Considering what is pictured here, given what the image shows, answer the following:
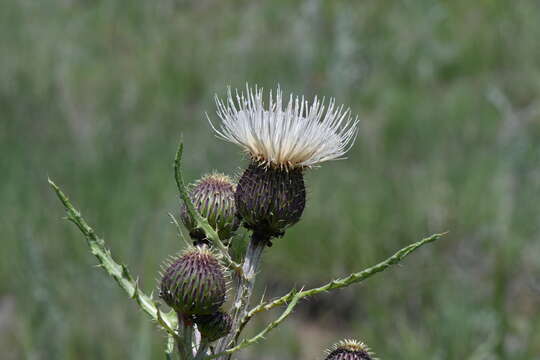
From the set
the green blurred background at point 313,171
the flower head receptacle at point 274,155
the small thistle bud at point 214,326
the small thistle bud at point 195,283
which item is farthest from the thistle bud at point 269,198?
the green blurred background at point 313,171

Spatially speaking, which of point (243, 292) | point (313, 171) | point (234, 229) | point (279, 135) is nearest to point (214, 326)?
point (243, 292)

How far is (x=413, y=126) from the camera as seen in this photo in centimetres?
797

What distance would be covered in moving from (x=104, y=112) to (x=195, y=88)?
136 cm

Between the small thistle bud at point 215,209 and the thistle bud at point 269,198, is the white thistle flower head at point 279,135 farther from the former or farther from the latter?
the small thistle bud at point 215,209

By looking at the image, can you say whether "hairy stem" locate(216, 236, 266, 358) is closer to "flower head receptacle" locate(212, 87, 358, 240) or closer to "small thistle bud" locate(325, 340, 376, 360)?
"flower head receptacle" locate(212, 87, 358, 240)

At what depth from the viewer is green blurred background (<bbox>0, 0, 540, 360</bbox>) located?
17.5 ft

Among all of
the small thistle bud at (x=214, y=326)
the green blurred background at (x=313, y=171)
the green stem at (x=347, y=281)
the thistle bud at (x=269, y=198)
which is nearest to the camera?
the green stem at (x=347, y=281)

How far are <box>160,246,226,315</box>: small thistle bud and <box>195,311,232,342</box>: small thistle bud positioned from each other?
0.07ft

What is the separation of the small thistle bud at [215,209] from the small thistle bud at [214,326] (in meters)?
0.32

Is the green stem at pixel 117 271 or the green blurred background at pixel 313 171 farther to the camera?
the green blurred background at pixel 313 171

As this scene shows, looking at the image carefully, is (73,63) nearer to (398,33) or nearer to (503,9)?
(398,33)

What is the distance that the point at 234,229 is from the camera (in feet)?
7.07

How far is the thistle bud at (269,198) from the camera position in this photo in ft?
6.52

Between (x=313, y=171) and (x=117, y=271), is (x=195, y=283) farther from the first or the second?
(x=313, y=171)
